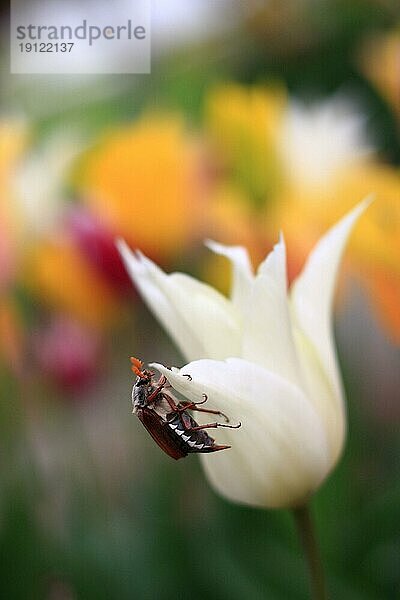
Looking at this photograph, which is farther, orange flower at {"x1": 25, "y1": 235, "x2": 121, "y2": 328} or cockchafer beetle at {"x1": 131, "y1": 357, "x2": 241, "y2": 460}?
orange flower at {"x1": 25, "y1": 235, "x2": 121, "y2": 328}

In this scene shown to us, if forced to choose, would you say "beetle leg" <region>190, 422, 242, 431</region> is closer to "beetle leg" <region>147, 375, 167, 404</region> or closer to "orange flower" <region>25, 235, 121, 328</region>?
"beetle leg" <region>147, 375, 167, 404</region>

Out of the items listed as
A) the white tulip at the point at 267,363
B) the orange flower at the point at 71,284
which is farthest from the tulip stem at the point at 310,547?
the orange flower at the point at 71,284

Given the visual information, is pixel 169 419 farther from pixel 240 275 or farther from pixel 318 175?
pixel 318 175

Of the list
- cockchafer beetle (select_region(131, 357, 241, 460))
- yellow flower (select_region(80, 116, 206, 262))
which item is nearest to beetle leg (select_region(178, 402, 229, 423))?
cockchafer beetle (select_region(131, 357, 241, 460))

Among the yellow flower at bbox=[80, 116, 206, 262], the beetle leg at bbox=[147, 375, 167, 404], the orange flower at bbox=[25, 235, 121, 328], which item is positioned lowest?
the beetle leg at bbox=[147, 375, 167, 404]

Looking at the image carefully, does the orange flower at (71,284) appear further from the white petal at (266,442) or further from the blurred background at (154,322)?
the white petal at (266,442)

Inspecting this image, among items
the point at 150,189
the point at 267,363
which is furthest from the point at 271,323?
the point at 150,189

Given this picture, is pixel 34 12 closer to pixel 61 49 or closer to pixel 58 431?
pixel 61 49
